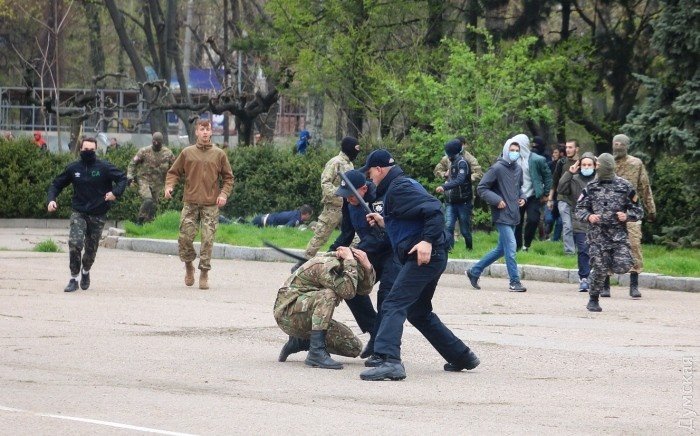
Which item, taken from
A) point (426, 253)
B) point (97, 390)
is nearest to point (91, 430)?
point (97, 390)

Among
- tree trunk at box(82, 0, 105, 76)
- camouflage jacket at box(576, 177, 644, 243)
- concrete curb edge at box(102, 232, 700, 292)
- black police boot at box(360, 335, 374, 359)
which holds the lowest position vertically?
concrete curb edge at box(102, 232, 700, 292)

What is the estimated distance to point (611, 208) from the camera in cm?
1460

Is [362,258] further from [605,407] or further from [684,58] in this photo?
[684,58]

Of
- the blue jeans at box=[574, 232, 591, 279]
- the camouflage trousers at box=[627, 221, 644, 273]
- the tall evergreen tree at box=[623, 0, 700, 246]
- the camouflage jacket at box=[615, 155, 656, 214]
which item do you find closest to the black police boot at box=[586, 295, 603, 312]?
the blue jeans at box=[574, 232, 591, 279]

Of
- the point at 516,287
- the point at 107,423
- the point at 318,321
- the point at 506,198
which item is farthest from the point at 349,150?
the point at 107,423

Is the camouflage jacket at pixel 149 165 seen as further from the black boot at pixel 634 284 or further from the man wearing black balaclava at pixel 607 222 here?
the man wearing black balaclava at pixel 607 222

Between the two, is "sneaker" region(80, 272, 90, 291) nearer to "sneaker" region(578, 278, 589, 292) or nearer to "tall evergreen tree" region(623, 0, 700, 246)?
"sneaker" region(578, 278, 589, 292)

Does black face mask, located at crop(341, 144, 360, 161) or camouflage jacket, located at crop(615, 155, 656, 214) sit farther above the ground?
black face mask, located at crop(341, 144, 360, 161)

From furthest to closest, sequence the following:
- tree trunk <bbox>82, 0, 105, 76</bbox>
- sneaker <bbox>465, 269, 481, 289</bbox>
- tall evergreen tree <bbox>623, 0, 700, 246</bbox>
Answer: tree trunk <bbox>82, 0, 105, 76</bbox>
tall evergreen tree <bbox>623, 0, 700, 246</bbox>
sneaker <bbox>465, 269, 481, 289</bbox>

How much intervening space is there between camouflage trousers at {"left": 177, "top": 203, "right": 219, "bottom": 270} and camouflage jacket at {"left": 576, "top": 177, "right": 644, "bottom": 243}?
4.62 metres

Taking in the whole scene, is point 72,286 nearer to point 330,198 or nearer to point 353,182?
point 330,198

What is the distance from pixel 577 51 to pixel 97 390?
21985 millimetres

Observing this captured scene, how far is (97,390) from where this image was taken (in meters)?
8.78

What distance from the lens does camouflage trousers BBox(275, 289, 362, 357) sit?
998 cm
